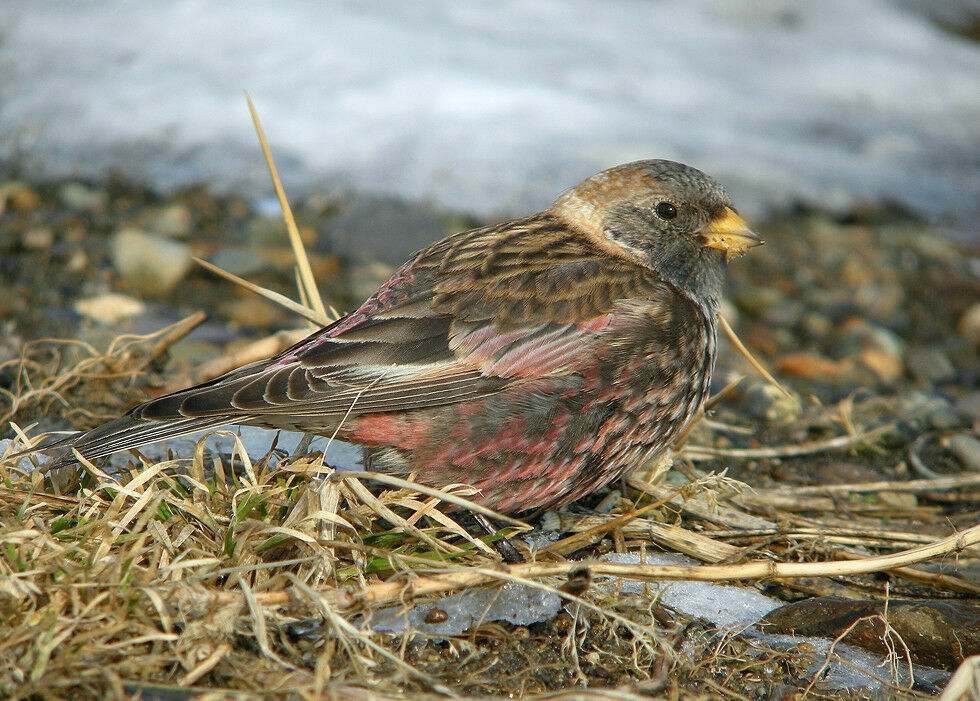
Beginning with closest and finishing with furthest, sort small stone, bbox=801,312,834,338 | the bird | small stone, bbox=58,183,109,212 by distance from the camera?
the bird → small stone, bbox=801,312,834,338 → small stone, bbox=58,183,109,212

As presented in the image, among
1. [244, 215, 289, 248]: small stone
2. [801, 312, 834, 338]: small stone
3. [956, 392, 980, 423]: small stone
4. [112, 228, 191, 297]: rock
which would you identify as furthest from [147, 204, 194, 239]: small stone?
[956, 392, 980, 423]: small stone

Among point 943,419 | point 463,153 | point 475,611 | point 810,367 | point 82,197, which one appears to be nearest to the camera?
point 475,611

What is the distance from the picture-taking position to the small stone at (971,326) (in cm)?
555

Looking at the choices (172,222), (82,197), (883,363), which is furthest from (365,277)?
(883,363)

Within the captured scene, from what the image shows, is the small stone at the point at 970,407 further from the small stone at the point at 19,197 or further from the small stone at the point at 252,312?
the small stone at the point at 19,197

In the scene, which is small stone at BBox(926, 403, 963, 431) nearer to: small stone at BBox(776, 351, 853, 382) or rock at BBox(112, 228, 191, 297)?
small stone at BBox(776, 351, 853, 382)

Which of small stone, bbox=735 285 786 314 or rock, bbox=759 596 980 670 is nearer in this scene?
rock, bbox=759 596 980 670

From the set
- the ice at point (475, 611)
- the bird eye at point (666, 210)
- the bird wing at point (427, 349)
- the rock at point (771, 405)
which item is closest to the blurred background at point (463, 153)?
the rock at point (771, 405)

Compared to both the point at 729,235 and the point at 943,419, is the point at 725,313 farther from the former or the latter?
the point at 729,235

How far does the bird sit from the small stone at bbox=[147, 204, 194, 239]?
301 cm

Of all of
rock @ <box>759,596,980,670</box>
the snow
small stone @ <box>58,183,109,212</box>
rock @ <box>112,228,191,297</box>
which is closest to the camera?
rock @ <box>759,596,980,670</box>

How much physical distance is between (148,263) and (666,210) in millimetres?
2876

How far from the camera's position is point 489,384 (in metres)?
2.77

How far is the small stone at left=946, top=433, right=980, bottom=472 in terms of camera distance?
4.02 metres
